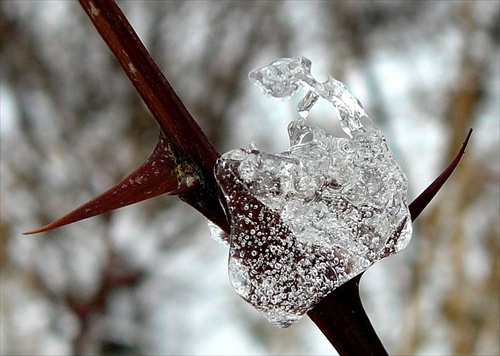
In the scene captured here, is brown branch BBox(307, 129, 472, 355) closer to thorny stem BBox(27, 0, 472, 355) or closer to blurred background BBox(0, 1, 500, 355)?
thorny stem BBox(27, 0, 472, 355)

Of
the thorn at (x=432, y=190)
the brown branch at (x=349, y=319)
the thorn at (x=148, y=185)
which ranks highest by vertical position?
the thorn at (x=148, y=185)

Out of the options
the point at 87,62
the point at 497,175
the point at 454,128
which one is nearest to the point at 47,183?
the point at 87,62

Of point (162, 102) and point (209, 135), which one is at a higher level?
point (162, 102)

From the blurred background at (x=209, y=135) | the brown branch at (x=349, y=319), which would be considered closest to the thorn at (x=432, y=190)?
the brown branch at (x=349, y=319)

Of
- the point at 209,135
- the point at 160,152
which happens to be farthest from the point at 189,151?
the point at 209,135

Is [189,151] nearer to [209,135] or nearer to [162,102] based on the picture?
[162,102]

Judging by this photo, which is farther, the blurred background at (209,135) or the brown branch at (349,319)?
the blurred background at (209,135)

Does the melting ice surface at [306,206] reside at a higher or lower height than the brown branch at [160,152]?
lower

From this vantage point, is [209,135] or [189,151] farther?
[209,135]

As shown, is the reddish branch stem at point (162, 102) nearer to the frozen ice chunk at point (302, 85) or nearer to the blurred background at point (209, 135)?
the frozen ice chunk at point (302, 85)
